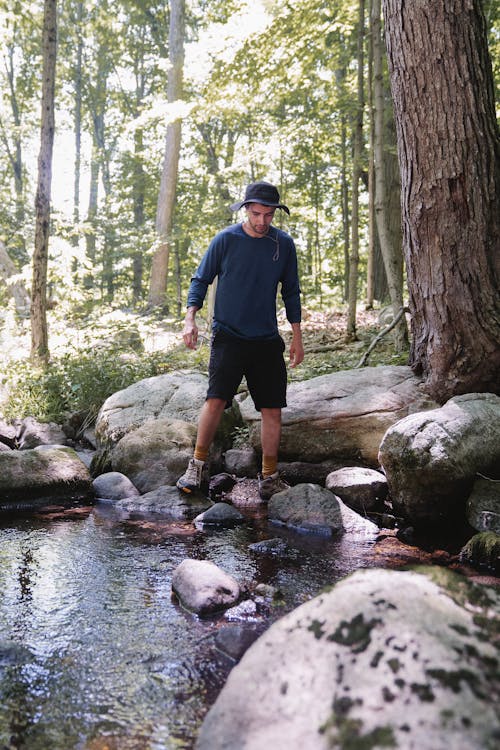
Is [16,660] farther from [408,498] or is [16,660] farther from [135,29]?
[135,29]

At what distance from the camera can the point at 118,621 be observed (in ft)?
9.65

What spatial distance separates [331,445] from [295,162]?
12667mm

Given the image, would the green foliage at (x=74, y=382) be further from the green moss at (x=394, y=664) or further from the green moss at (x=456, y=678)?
the green moss at (x=456, y=678)

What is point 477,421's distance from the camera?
4.25 meters

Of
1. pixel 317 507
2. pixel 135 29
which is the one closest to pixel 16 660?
pixel 317 507

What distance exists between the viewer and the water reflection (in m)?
2.12

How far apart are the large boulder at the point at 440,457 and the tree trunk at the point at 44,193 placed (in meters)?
7.07

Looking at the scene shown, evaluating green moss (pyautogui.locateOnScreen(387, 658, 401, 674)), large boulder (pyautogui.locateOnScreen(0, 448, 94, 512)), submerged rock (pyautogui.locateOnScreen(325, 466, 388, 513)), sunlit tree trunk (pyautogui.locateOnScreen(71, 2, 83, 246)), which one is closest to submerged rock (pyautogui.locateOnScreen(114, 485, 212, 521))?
large boulder (pyautogui.locateOnScreen(0, 448, 94, 512))

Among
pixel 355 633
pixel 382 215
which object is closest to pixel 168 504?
pixel 355 633

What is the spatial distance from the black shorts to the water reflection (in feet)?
3.58

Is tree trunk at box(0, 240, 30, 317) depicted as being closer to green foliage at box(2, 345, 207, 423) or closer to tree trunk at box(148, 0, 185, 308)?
tree trunk at box(148, 0, 185, 308)

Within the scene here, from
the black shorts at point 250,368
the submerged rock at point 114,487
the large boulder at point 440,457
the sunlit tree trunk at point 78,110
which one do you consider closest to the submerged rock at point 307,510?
the large boulder at point 440,457

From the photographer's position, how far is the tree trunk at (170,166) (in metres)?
14.5

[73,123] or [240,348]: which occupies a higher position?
[73,123]
